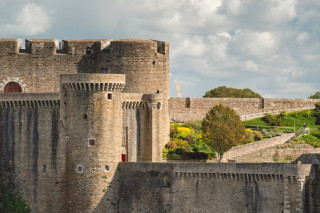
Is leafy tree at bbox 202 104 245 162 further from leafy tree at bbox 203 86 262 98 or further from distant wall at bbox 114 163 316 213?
leafy tree at bbox 203 86 262 98

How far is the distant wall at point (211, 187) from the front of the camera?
5900 centimetres

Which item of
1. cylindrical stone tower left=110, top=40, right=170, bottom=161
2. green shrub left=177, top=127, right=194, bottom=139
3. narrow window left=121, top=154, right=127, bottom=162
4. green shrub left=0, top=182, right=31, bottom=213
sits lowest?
green shrub left=0, top=182, right=31, bottom=213

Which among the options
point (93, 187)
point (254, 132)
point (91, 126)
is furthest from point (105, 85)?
point (254, 132)

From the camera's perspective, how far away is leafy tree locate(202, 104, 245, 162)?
7350 centimetres

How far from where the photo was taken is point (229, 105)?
299 ft

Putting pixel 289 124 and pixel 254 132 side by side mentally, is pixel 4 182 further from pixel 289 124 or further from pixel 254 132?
pixel 289 124

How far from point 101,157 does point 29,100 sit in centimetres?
678

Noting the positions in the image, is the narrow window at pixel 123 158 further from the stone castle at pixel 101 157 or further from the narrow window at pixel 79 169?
the narrow window at pixel 79 169

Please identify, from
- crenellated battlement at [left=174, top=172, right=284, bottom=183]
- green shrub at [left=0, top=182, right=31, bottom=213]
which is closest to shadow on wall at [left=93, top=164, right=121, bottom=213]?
crenellated battlement at [left=174, top=172, right=284, bottom=183]

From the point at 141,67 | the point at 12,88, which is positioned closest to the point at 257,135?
the point at 141,67

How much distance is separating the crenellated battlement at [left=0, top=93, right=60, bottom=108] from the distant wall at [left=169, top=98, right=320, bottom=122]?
23.7 metres

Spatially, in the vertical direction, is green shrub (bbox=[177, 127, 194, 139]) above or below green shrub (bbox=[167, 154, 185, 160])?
above

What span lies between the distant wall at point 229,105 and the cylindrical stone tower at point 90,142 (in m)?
Answer: 23.5

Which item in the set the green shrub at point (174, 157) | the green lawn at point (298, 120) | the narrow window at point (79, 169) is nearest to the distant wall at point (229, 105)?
the green lawn at point (298, 120)
